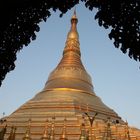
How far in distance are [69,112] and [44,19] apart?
81.4 ft

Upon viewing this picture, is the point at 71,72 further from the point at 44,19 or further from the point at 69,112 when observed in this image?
the point at 44,19

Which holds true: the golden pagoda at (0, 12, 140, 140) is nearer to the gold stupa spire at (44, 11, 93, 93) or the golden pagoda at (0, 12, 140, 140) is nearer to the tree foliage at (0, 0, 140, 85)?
the gold stupa spire at (44, 11, 93, 93)

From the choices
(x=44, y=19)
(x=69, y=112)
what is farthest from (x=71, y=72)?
(x=44, y=19)

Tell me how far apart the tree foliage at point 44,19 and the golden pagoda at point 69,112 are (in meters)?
15.5

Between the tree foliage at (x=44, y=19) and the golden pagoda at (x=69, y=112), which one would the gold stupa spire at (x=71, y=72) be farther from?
the tree foliage at (x=44, y=19)

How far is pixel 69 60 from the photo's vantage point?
128 feet

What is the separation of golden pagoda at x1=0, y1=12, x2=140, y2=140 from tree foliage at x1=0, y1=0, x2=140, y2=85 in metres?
15.5

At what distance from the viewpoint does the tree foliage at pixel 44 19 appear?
5.21 meters

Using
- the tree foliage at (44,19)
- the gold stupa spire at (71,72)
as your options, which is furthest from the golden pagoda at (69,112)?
the tree foliage at (44,19)

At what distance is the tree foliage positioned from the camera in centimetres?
521

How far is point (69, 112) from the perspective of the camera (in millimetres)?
30094

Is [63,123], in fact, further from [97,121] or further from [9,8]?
[9,8]

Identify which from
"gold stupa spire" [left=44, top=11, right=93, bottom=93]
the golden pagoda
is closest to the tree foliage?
the golden pagoda

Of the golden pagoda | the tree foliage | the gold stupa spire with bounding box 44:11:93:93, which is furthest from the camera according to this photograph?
the gold stupa spire with bounding box 44:11:93:93
